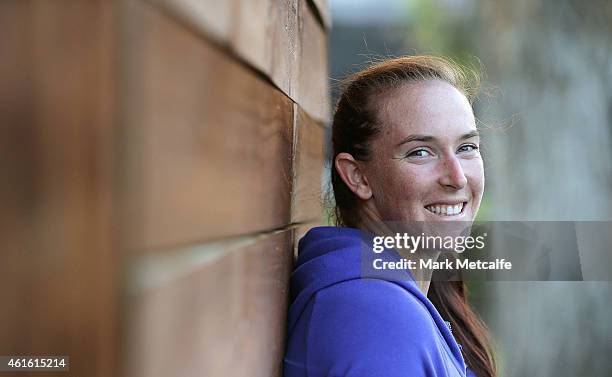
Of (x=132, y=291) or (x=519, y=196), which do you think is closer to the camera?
(x=132, y=291)

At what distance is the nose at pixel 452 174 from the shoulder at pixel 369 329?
0.98ft

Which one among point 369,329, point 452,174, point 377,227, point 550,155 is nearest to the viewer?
point 369,329

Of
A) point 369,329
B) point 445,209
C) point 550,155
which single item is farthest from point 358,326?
point 550,155

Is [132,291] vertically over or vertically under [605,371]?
over

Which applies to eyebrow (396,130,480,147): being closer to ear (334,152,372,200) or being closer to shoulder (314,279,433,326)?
ear (334,152,372,200)

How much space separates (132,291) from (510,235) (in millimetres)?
3104

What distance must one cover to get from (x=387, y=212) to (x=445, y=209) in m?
0.12

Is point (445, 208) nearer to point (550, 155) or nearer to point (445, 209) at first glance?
point (445, 209)

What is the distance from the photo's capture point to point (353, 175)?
4.93 ft

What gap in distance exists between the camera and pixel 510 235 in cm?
333

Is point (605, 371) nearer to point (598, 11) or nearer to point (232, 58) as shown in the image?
point (598, 11)

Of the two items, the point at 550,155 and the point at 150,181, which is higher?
the point at 550,155

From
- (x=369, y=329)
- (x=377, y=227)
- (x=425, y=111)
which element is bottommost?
(x=369, y=329)

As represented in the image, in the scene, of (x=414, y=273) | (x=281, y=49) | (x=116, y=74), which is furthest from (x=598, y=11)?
(x=116, y=74)
